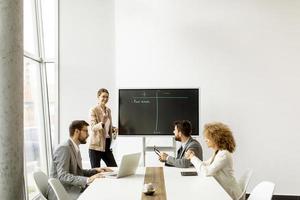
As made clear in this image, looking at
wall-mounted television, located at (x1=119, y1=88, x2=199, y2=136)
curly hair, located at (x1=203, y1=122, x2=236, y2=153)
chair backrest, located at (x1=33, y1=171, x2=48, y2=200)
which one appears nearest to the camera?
Result: chair backrest, located at (x1=33, y1=171, x2=48, y2=200)

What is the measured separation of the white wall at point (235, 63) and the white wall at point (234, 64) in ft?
0.05

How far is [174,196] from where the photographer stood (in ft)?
9.15

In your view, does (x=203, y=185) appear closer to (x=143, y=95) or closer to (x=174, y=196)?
(x=174, y=196)

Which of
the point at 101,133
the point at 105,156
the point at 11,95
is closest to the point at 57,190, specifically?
the point at 11,95

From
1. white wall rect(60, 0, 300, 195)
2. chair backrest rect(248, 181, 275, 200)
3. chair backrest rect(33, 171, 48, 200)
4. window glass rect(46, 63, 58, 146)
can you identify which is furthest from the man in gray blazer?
window glass rect(46, 63, 58, 146)

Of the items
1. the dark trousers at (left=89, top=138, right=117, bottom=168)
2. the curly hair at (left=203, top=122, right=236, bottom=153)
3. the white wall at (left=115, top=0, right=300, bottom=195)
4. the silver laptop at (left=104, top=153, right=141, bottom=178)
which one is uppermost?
the white wall at (left=115, top=0, right=300, bottom=195)

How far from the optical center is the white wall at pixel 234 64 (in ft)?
19.0

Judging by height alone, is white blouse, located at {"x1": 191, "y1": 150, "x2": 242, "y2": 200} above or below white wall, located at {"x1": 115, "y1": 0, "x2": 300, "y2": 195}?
below

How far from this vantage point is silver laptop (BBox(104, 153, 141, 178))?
341 centimetres

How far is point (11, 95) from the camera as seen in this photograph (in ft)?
11.2

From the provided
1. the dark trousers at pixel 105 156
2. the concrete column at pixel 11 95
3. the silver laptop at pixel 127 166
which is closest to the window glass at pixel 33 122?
the dark trousers at pixel 105 156

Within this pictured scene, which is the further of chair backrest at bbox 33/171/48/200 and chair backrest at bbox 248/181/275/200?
chair backrest at bbox 33/171/48/200

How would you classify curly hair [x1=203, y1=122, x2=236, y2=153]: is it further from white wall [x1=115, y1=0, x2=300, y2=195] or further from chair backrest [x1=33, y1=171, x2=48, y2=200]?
white wall [x1=115, y1=0, x2=300, y2=195]

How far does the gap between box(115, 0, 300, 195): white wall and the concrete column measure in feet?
8.28
